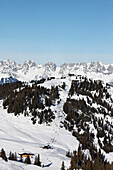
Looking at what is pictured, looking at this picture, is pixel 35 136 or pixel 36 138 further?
pixel 35 136

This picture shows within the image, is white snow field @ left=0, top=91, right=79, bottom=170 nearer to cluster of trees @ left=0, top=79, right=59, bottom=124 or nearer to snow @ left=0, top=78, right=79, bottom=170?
snow @ left=0, top=78, right=79, bottom=170

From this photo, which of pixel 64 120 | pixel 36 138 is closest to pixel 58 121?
pixel 64 120

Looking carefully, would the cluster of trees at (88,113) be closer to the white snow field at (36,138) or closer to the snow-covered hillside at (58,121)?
the snow-covered hillside at (58,121)

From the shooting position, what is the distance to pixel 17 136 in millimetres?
55062

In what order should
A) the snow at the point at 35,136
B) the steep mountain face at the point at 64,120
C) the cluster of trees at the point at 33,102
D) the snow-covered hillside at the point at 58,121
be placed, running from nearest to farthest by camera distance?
the snow at the point at 35,136
the snow-covered hillside at the point at 58,121
the steep mountain face at the point at 64,120
the cluster of trees at the point at 33,102

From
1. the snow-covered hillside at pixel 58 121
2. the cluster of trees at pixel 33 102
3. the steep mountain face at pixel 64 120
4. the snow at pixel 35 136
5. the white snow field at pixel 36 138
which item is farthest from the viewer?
the cluster of trees at pixel 33 102

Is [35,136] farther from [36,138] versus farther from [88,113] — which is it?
[88,113]

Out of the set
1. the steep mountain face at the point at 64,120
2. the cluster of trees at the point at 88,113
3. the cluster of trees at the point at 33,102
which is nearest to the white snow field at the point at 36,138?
the steep mountain face at the point at 64,120

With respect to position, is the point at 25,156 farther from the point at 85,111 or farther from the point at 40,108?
the point at 85,111

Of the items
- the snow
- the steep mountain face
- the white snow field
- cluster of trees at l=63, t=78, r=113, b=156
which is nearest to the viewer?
the white snow field

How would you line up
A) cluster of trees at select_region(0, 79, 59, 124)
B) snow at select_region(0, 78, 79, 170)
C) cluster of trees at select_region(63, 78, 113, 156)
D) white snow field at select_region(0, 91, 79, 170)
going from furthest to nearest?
cluster of trees at select_region(0, 79, 59, 124) → cluster of trees at select_region(63, 78, 113, 156) → snow at select_region(0, 78, 79, 170) → white snow field at select_region(0, 91, 79, 170)

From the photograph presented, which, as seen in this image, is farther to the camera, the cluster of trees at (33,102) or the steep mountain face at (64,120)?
the cluster of trees at (33,102)

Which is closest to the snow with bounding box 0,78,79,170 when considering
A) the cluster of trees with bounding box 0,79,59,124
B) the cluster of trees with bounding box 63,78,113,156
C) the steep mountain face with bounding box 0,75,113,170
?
the steep mountain face with bounding box 0,75,113,170

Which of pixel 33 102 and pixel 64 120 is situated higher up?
pixel 33 102
